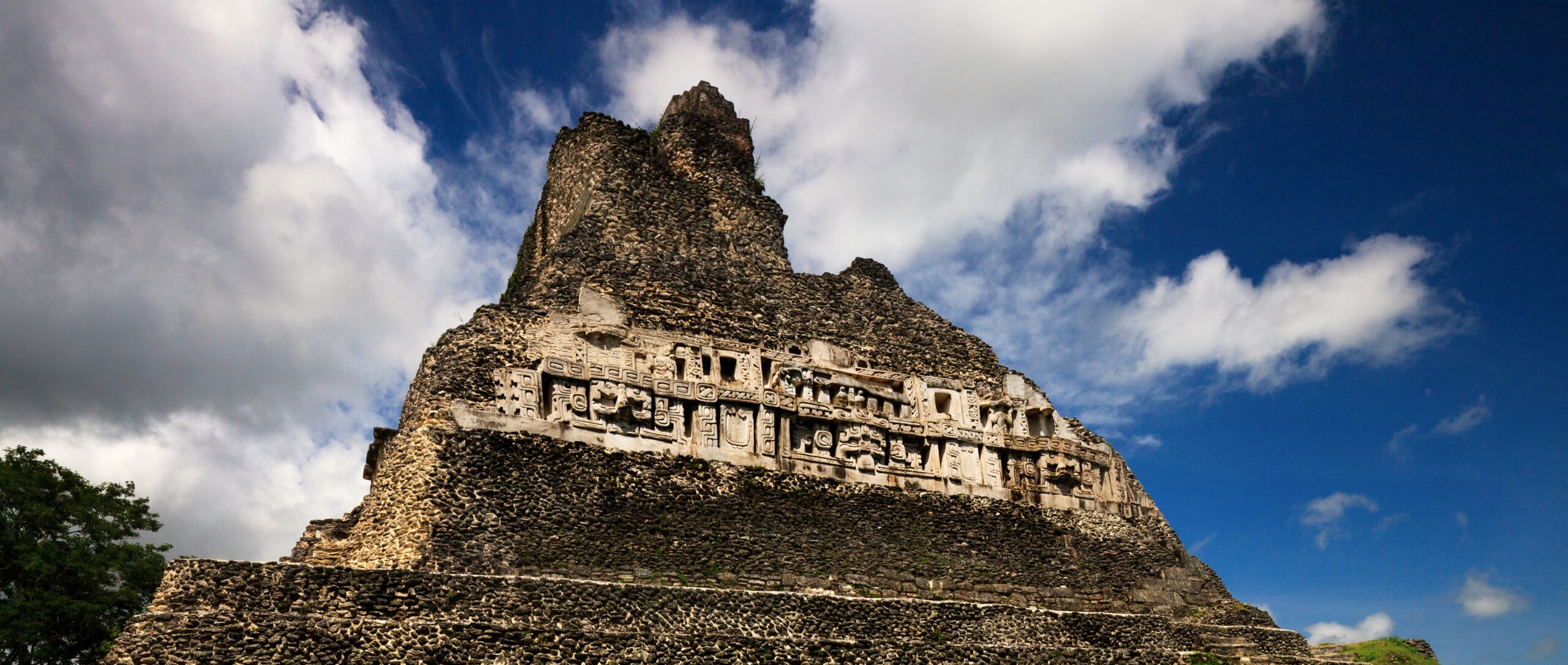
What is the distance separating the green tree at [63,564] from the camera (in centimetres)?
1853

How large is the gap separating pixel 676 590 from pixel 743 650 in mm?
1115

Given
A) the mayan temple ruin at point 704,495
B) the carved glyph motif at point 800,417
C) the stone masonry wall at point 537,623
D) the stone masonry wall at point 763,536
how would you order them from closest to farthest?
1. the stone masonry wall at point 537,623
2. the mayan temple ruin at point 704,495
3. the stone masonry wall at point 763,536
4. the carved glyph motif at point 800,417

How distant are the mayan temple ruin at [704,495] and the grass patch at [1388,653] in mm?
2145

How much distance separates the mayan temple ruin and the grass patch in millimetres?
2145

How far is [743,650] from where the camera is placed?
12844 mm

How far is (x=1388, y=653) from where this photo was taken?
18.7m

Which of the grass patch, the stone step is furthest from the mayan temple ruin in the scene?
the grass patch

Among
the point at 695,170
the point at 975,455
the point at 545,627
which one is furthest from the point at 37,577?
the point at 975,455

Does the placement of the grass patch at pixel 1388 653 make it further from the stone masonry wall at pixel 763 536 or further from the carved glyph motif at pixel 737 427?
the carved glyph motif at pixel 737 427

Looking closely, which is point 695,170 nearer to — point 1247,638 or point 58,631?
point 1247,638

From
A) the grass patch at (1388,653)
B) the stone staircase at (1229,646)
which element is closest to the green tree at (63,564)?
the stone staircase at (1229,646)

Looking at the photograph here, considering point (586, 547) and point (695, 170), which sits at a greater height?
point (695, 170)

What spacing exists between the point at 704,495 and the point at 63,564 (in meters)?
12.4

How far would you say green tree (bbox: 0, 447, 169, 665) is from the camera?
18.5 m
